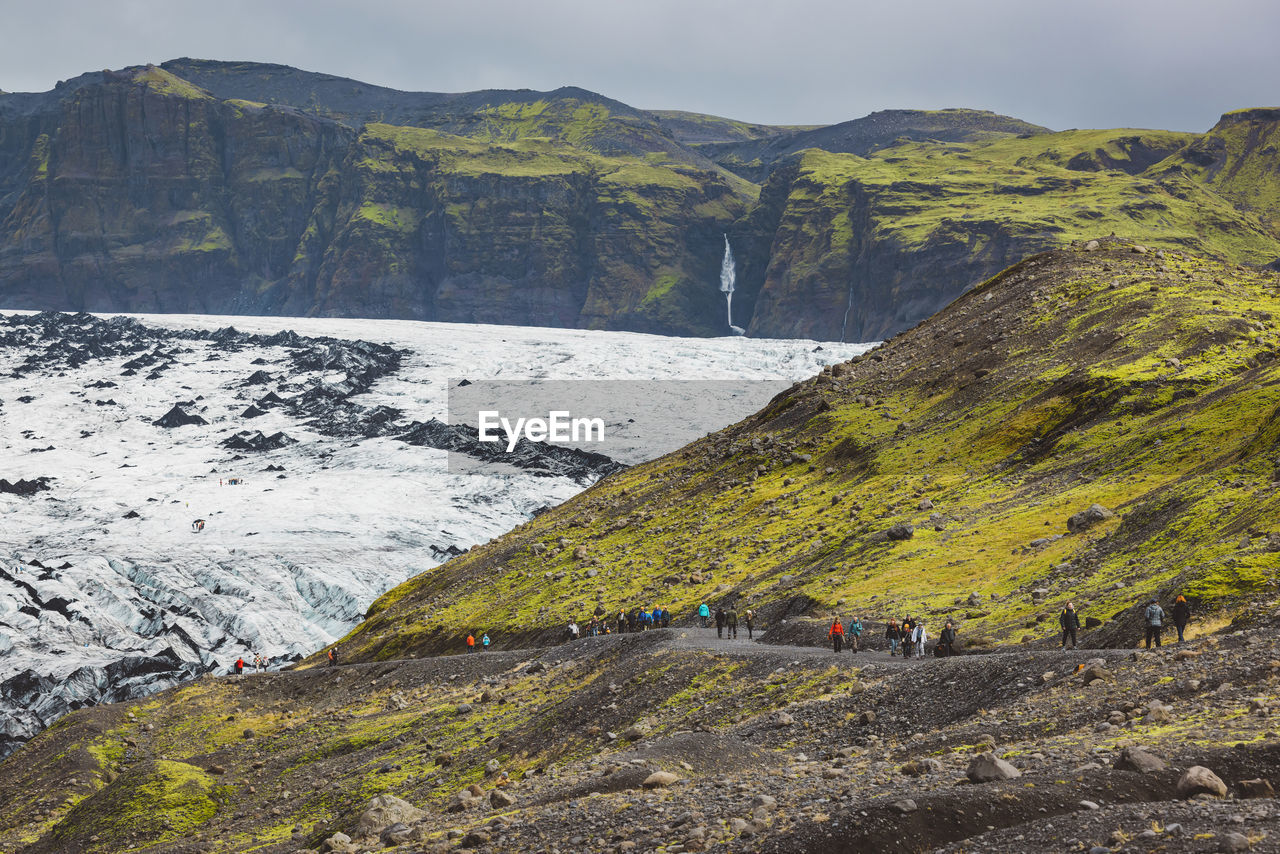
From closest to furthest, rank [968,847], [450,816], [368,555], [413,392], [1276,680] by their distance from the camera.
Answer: [968,847] < [1276,680] < [450,816] < [368,555] < [413,392]

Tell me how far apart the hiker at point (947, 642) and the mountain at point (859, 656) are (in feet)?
3.71

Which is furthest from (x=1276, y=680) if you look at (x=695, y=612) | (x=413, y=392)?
(x=413, y=392)

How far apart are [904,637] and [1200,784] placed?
1836 cm

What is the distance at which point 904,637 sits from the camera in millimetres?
35312

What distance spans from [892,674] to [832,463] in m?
37.8

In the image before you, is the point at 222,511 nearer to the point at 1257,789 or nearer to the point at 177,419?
the point at 177,419

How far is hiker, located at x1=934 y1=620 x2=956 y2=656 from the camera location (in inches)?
1350

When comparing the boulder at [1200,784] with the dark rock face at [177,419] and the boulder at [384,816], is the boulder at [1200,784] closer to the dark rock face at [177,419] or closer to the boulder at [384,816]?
the boulder at [384,816]

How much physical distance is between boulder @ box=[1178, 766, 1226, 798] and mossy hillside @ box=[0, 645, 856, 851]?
565 inches

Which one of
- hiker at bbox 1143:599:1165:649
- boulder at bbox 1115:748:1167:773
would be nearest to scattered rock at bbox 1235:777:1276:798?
boulder at bbox 1115:748:1167:773

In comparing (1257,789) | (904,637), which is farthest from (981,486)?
(1257,789)

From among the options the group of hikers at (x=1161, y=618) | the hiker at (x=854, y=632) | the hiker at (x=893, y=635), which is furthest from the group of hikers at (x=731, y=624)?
the group of hikers at (x=1161, y=618)

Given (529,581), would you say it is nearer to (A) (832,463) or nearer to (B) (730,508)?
(B) (730,508)

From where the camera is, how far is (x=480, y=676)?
49.3 m
